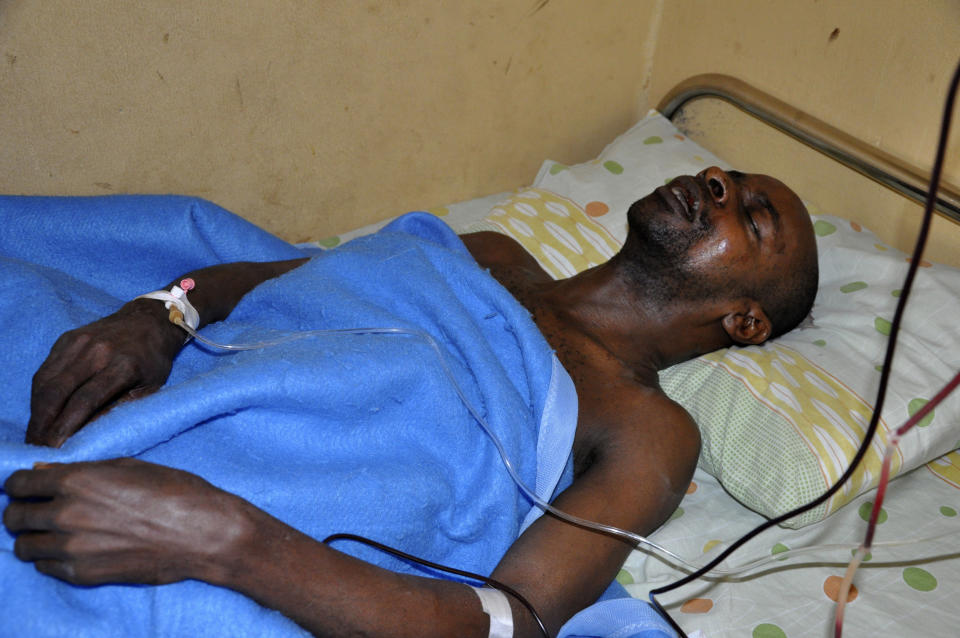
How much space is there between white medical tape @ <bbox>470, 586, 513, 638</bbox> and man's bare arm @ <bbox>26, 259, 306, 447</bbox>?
0.66m

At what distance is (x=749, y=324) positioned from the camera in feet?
5.71

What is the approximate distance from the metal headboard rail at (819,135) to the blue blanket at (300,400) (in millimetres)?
1016

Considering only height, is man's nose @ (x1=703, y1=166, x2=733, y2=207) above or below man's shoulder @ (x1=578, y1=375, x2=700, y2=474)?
above

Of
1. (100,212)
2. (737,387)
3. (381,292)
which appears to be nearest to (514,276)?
(381,292)

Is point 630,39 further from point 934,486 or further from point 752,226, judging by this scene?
point 934,486

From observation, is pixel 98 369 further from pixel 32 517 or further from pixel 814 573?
pixel 814 573

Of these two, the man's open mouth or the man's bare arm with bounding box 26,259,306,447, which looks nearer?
the man's bare arm with bounding box 26,259,306,447

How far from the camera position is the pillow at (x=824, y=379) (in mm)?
1584

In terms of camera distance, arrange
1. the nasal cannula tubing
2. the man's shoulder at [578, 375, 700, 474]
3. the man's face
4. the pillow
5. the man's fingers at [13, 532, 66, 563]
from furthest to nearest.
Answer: the man's face, the pillow, the man's shoulder at [578, 375, 700, 474], the nasal cannula tubing, the man's fingers at [13, 532, 66, 563]

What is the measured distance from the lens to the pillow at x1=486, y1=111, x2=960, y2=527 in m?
1.58

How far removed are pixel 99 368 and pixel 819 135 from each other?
1.75m

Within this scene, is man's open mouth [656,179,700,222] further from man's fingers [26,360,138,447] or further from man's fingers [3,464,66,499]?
man's fingers [3,464,66,499]

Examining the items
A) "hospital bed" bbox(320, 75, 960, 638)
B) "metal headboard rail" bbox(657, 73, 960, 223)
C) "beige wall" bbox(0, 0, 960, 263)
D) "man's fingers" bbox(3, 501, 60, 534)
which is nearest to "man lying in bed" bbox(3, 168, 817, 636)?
"man's fingers" bbox(3, 501, 60, 534)

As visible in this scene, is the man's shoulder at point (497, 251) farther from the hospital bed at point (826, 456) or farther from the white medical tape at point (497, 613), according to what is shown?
the white medical tape at point (497, 613)
